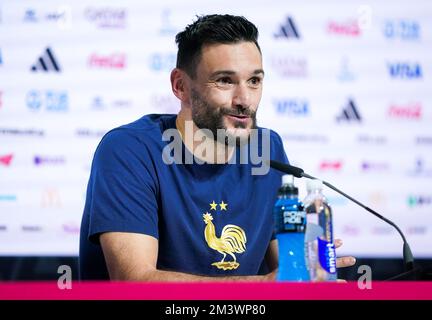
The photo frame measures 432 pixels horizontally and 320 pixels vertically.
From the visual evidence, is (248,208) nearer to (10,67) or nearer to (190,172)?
(190,172)

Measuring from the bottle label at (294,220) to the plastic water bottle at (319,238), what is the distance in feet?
0.15

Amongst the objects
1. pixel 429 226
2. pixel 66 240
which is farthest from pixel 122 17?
pixel 429 226

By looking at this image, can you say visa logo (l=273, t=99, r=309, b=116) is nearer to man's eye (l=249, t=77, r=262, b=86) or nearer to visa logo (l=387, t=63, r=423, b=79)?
visa logo (l=387, t=63, r=423, b=79)

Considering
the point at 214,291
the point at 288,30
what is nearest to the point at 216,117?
the point at 214,291

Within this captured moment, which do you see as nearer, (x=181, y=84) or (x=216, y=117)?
(x=216, y=117)

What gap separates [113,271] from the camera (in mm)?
1672

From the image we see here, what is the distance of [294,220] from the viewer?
1.43 meters

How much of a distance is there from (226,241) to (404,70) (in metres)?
1.59

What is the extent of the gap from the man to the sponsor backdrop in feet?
2.89

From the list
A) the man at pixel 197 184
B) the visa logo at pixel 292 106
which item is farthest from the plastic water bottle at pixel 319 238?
the visa logo at pixel 292 106

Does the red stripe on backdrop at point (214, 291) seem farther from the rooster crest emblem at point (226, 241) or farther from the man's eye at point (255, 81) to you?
the man's eye at point (255, 81)

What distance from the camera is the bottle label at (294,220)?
143cm

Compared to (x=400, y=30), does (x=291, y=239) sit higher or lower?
lower

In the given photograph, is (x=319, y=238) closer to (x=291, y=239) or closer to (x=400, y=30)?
(x=291, y=239)
